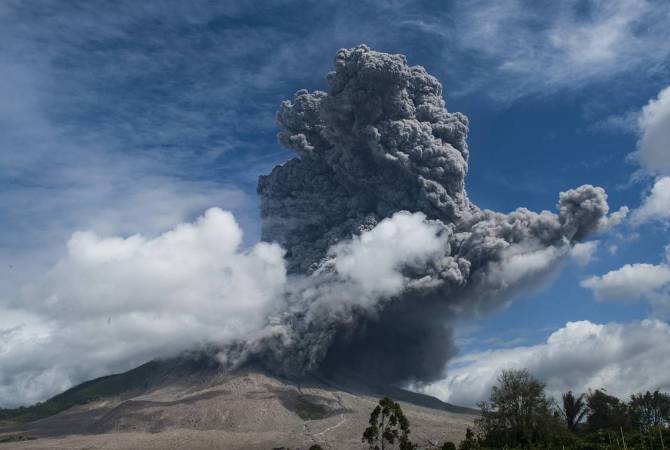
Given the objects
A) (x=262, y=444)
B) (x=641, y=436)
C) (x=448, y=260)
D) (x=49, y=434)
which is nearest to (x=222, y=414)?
(x=262, y=444)

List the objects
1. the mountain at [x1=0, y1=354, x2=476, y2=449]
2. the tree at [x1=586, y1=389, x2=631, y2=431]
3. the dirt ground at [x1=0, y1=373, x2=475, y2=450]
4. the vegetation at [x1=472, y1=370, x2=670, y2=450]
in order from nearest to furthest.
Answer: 1. the vegetation at [x1=472, y1=370, x2=670, y2=450]
2. the tree at [x1=586, y1=389, x2=631, y2=431]
3. the dirt ground at [x1=0, y1=373, x2=475, y2=450]
4. the mountain at [x1=0, y1=354, x2=476, y2=449]

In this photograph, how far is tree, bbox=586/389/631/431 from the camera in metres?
111

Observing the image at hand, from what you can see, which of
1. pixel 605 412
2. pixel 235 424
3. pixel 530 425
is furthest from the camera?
pixel 235 424

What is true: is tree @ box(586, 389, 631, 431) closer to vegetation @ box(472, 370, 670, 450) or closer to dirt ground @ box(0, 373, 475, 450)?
vegetation @ box(472, 370, 670, 450)

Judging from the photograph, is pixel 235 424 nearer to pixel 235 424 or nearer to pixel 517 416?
pixel 235 424

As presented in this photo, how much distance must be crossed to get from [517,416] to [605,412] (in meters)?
27.9

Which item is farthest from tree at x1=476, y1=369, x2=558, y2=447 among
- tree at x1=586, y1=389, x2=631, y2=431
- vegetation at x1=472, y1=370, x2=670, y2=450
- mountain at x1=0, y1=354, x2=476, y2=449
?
mountain at x1=0, y1=354, x2=476, y2=449

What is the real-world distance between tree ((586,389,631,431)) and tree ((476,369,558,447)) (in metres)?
22.8

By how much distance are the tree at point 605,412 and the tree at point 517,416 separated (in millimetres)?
22815

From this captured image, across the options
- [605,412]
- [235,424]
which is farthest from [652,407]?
[235,424]

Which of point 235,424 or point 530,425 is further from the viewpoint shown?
point 235,424

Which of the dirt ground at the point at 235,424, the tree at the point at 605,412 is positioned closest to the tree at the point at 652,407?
the tree at the point at 605,412

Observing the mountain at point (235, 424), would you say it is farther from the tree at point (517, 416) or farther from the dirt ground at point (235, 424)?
the tree at point (517, 416)

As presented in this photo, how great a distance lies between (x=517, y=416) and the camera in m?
95.4
